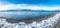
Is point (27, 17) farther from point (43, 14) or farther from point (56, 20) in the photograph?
point (56, 20)

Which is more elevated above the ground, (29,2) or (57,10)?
(29,2)

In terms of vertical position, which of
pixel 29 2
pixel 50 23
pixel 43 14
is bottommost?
pixel 50 23

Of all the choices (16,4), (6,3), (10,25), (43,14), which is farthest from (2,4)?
(43,14)

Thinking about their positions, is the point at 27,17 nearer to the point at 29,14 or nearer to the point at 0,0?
the point at 29,14

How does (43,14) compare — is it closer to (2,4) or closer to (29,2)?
(29,2)

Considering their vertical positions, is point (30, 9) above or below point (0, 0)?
below

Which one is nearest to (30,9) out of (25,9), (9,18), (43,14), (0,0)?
(25,9)

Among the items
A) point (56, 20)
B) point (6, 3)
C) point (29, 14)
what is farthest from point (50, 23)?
point (6, 3)
